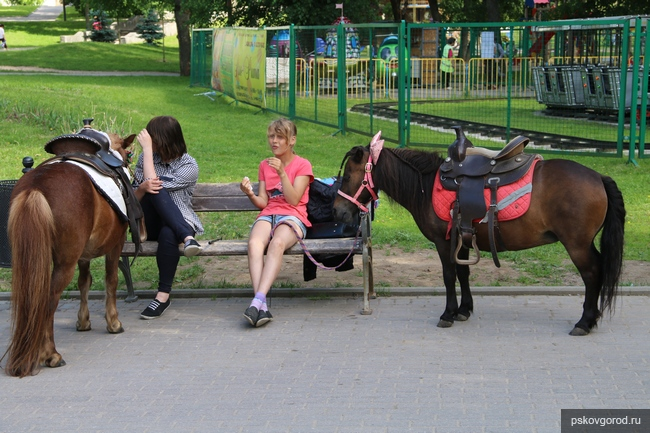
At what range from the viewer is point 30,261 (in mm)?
5262

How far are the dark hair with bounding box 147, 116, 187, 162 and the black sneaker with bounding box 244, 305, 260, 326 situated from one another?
1459 mm

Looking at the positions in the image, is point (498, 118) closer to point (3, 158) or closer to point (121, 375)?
point (3, 158)

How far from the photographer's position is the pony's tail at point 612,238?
5832 mm

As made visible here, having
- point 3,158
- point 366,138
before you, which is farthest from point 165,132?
point 366,138

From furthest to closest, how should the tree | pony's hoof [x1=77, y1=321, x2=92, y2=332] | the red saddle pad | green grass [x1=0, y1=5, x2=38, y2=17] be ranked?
green grass [x1=0, y1=5, x2=38, y2=17]
the tree
pony's hoof [x1=77, y1=321, x2=92, y2=332]
the red saddle pad

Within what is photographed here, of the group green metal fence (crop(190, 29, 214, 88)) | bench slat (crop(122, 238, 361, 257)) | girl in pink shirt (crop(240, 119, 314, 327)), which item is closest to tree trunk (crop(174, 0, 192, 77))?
green metal fence (crop(190, 29, 214, 88))

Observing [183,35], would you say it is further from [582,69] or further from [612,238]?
[612,238]

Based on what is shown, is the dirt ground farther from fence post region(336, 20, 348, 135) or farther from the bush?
the bush

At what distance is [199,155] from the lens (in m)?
14.8

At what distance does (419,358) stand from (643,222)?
4.97 m

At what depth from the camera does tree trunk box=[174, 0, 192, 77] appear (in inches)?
1384

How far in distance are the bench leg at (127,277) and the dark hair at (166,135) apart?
971mm

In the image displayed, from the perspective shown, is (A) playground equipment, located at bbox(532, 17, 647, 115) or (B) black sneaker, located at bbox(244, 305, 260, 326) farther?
(A) playground equipment, located at bbox(532, 17, 647, 115)

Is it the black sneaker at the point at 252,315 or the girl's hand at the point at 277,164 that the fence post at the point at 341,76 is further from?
the black sneaker at the point at 252,315
